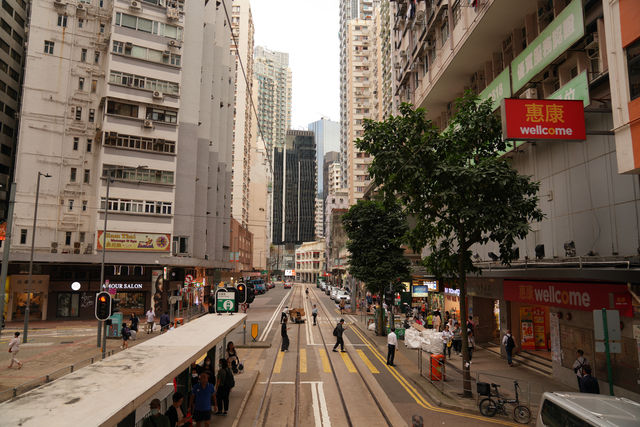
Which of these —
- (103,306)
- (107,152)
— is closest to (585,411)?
(103,306)

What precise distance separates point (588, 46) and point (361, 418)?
1481 centimetres

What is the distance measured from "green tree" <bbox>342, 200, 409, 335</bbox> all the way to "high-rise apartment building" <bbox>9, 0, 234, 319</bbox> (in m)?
19.1

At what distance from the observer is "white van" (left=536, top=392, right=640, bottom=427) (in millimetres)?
7168

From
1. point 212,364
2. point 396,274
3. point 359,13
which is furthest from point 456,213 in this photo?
point 359,13

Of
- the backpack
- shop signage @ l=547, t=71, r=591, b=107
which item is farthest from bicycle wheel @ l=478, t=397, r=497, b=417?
shop signage @ l=547, t=71, r=591, b=107

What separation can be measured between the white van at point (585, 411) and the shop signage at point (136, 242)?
121 ft

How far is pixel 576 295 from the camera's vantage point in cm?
1417

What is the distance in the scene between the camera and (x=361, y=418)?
12203 mm

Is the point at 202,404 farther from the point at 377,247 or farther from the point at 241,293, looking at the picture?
the point at 377,247

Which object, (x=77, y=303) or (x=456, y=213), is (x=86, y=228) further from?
(x=456, y=213)


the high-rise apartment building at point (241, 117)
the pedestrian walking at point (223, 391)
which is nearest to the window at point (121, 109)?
the pedestrian walking at point (223, 391)

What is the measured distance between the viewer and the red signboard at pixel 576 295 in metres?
12.4

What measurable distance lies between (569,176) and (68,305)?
4147 centimetres

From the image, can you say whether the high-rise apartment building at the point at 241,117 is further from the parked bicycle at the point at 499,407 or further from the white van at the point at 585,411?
the white van at the point at 585,411
